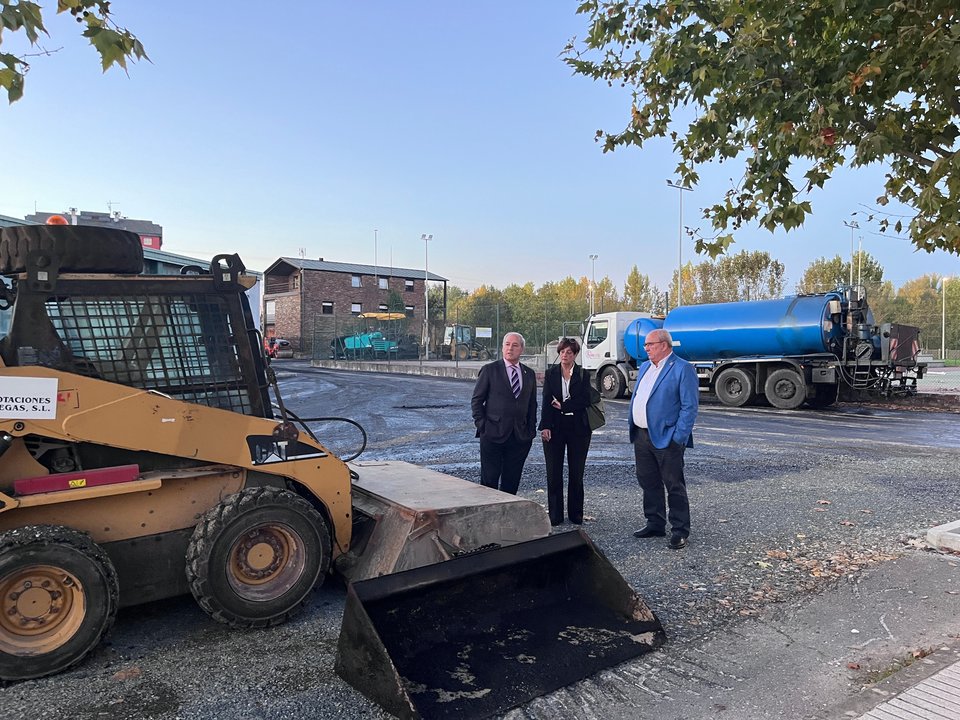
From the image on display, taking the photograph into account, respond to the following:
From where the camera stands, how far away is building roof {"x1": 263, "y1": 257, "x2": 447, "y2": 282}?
2294 inches

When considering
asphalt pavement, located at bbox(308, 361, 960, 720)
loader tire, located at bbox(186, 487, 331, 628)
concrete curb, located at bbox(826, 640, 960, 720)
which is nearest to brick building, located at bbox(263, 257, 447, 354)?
loader tire, located at bbox(186, 487, 331, 628)

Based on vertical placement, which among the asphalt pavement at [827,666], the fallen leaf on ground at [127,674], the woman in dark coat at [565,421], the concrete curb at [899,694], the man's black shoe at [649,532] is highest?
the woman in dark coat at [565,421]

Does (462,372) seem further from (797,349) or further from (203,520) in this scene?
(203,520)

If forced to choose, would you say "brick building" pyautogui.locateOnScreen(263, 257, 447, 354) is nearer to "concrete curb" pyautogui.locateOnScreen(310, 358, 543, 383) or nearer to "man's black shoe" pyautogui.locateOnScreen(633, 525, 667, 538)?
"concrete curb" pyautogui.locateOnScreen(310, 358, 543, 383)

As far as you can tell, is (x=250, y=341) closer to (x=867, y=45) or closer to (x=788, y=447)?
(x=867, y=45)

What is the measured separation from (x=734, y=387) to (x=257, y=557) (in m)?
17.2

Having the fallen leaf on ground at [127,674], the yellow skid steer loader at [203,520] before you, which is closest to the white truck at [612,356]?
the yellow skid steer loader at [203,520]

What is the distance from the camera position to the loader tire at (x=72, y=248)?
380cm

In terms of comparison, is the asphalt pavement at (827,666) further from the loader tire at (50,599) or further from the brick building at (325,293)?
the brick building at (325,293)

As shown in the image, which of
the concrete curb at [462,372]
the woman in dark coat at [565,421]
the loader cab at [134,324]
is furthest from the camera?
the concrete curb at [462,372]

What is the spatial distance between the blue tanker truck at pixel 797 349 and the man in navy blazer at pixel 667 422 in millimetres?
13000

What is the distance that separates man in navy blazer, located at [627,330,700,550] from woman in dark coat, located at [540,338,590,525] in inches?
19.3

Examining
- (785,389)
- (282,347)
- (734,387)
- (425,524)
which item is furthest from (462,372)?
→ (425,524)

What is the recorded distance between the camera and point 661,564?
535 cm
